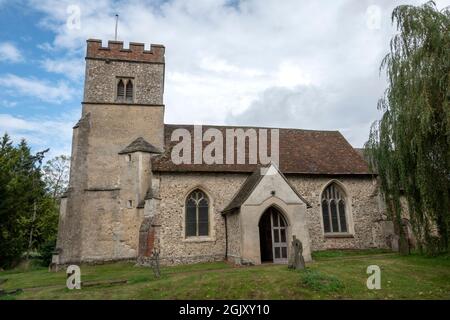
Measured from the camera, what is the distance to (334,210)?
19.7m

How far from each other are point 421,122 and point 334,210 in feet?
37.1

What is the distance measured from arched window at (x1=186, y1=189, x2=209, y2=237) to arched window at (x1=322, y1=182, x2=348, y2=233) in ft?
23.3

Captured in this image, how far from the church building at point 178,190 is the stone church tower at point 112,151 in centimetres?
6

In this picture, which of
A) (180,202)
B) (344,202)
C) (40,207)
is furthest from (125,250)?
(40,207)

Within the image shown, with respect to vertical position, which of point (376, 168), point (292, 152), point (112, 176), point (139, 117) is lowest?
point (376, 168)

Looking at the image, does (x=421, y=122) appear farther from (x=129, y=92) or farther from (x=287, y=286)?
(x=129, y=92)

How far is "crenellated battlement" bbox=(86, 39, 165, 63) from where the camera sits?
20.5 meters

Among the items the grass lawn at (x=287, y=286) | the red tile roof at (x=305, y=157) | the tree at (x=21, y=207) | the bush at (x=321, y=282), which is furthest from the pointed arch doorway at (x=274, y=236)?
the tree at (x=21, y=207)

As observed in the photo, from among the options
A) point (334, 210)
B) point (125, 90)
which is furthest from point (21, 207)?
point (334, 210)

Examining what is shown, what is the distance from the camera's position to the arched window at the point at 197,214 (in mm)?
17938
